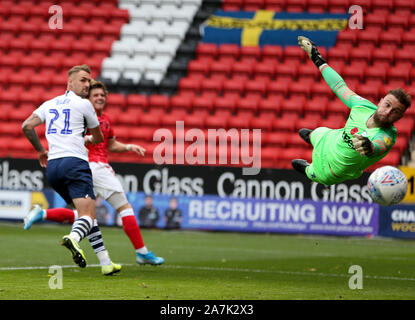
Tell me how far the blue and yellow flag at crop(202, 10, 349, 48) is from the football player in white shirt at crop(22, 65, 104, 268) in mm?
14055

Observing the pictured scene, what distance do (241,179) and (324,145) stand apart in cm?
775

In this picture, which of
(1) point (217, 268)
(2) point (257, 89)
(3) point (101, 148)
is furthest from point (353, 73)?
(3) point (101, 148)

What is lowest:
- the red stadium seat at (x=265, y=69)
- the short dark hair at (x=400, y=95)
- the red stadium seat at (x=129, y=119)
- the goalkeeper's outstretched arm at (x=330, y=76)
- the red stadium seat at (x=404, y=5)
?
the short dark hair at (x=400, y=95)

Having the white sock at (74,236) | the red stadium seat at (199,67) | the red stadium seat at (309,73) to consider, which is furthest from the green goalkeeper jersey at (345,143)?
the red stadium seat at (199,67)

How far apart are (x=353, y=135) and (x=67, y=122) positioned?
2.82 m

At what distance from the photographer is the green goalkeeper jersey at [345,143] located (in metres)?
7.90

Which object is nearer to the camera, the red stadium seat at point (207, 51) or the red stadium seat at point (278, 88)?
the red stadium seat at point (278, 88)

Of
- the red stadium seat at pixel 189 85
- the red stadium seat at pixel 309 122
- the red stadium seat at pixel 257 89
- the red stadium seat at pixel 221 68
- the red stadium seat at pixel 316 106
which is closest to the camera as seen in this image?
the red stadium seat at pixel 309 122

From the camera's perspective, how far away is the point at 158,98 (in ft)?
67.7

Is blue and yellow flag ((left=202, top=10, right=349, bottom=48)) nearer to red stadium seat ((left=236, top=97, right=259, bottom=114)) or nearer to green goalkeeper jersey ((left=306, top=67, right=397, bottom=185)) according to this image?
red stadium seat ((left=236, top=97, right=259, bottom=114))

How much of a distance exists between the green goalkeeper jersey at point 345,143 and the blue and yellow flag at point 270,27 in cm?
1316

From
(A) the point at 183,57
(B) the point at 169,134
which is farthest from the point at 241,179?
(A) the point at 183,57

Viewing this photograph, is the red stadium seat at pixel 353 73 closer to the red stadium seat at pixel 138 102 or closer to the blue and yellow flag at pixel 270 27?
the blue and yellow flag at pixel 270 27
